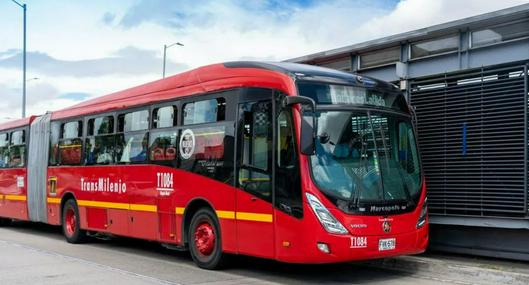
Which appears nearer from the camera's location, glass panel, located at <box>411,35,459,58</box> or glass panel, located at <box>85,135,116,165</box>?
glass panel, located at <box>411,35,459,58</box>

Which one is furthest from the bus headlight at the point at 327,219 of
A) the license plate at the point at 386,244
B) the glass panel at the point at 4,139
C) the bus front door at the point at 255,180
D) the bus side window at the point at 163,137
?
the glass panel at the point at 4,139

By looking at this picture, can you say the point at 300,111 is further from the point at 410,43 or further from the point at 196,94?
the point at 410,43

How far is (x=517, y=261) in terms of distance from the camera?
32.2 ft

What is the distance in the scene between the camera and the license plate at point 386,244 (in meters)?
8.31

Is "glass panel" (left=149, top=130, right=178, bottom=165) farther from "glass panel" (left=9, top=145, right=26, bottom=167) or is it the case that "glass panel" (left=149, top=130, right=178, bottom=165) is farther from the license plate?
"glass panel" (left=9, top=145, right=26, bottom=167)

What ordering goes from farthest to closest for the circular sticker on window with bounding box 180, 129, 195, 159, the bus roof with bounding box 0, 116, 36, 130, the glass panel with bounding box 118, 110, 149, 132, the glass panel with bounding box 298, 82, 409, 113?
the bus roof with bounding box 0, 116, 36, 130 < the glass panel with bounding box 118, 110, 149, 132 < the circular sticker on window with bounding box 180, 129, 195, 159 < the glass panel with bounding box 298, 82, 409, 113

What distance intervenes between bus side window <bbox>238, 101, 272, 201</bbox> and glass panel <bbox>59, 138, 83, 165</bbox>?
21.0ft

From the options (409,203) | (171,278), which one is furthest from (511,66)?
(171,278)

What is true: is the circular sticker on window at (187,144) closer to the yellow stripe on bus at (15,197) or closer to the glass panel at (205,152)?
the glass panel at (205,152)

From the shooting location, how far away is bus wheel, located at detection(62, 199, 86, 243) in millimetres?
14289

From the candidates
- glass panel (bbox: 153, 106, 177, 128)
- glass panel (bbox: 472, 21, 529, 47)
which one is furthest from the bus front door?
glass panel (bbox: 472, 21, 529, 47)

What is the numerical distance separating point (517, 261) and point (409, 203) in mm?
2427

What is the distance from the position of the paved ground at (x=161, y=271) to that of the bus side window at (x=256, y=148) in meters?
1.41

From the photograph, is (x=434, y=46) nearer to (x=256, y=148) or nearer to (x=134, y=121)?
(x=256, y=148)
